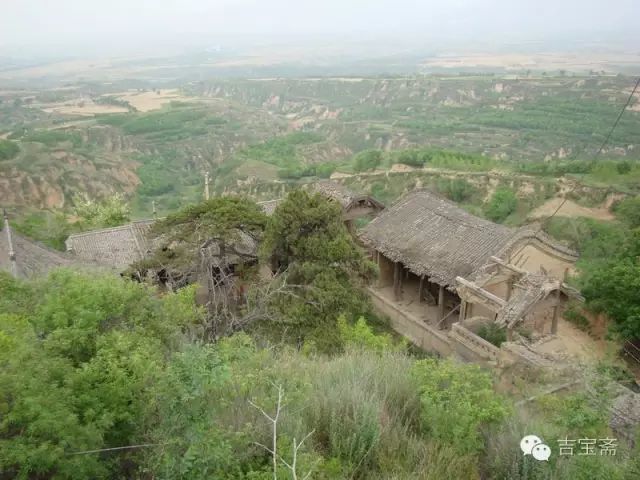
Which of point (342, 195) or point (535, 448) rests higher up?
point (535, 448)

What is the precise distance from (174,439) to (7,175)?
48099 millimetres

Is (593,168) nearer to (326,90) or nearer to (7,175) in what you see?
(7,175)

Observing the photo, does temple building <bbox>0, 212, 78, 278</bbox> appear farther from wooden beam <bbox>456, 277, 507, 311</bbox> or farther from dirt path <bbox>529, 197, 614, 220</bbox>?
dirt path <bbox>529, 197, 614, 220</bbox>

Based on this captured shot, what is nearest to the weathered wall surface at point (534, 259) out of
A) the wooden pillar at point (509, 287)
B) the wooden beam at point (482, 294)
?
the wooden pillar at point (509, 287)

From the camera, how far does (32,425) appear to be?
4.31m

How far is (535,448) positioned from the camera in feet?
15.4

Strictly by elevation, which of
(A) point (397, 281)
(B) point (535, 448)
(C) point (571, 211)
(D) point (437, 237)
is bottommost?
(C) point (571, 211)

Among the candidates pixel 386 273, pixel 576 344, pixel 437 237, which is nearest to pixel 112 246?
pixel 386 273

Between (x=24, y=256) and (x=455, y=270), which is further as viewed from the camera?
(x=24, y=256)

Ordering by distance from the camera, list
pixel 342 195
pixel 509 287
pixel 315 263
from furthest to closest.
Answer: pixel 342 195 < pixel 509 287 < pixel 315 263

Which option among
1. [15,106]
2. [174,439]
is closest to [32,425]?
[174,439]

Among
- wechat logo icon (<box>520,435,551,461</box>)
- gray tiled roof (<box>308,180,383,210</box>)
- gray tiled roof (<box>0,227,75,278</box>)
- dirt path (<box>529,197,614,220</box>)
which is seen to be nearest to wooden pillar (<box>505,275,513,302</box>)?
gray tiled roof (<box>308,180,383,210</box>)

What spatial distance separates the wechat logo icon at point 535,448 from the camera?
4.64 meters

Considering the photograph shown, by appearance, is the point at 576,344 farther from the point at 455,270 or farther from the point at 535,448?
the point at 535,448
